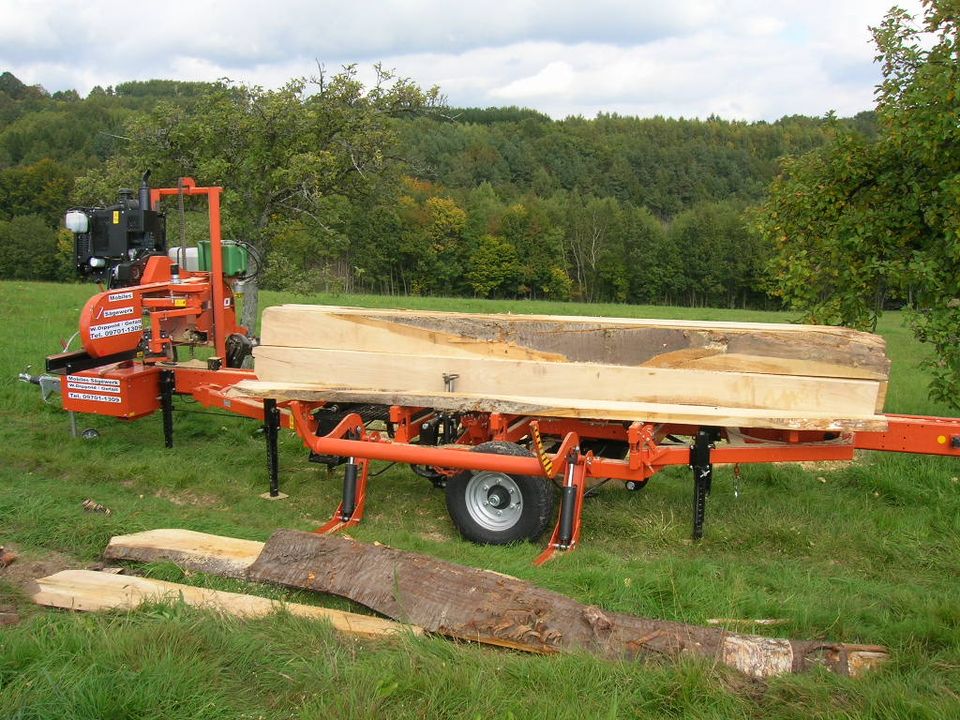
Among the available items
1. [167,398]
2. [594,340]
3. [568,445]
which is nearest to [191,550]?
[568,445]

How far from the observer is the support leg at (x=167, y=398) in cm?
800

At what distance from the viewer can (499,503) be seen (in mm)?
6090

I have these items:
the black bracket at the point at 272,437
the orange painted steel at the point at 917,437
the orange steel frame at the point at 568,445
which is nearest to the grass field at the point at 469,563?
the black bracket at the point at 272,437

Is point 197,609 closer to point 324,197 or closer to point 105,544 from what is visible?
point 105,544

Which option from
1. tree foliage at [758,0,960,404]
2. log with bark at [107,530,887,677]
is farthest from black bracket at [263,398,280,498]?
tree foliage at [758,0,960,404]

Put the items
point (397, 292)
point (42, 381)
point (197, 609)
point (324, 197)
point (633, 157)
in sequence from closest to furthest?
point (197, 609) → point (42, 381) → point (324, 197) → point (397, 292) → point (633, 157)

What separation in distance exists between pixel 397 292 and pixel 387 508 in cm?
5814

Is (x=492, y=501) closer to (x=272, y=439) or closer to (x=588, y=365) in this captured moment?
(x=588, y=365)

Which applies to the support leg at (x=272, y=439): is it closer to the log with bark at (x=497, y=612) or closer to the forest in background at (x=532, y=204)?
the log with bark at (x=497, y=612)

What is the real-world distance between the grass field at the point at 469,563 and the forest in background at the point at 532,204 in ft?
82.3

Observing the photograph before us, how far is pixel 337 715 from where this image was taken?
3121 mm

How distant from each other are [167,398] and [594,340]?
4.36 metres

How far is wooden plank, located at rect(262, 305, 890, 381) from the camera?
562cm

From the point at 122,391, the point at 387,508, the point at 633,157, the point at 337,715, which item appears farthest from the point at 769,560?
the point at 633,157
